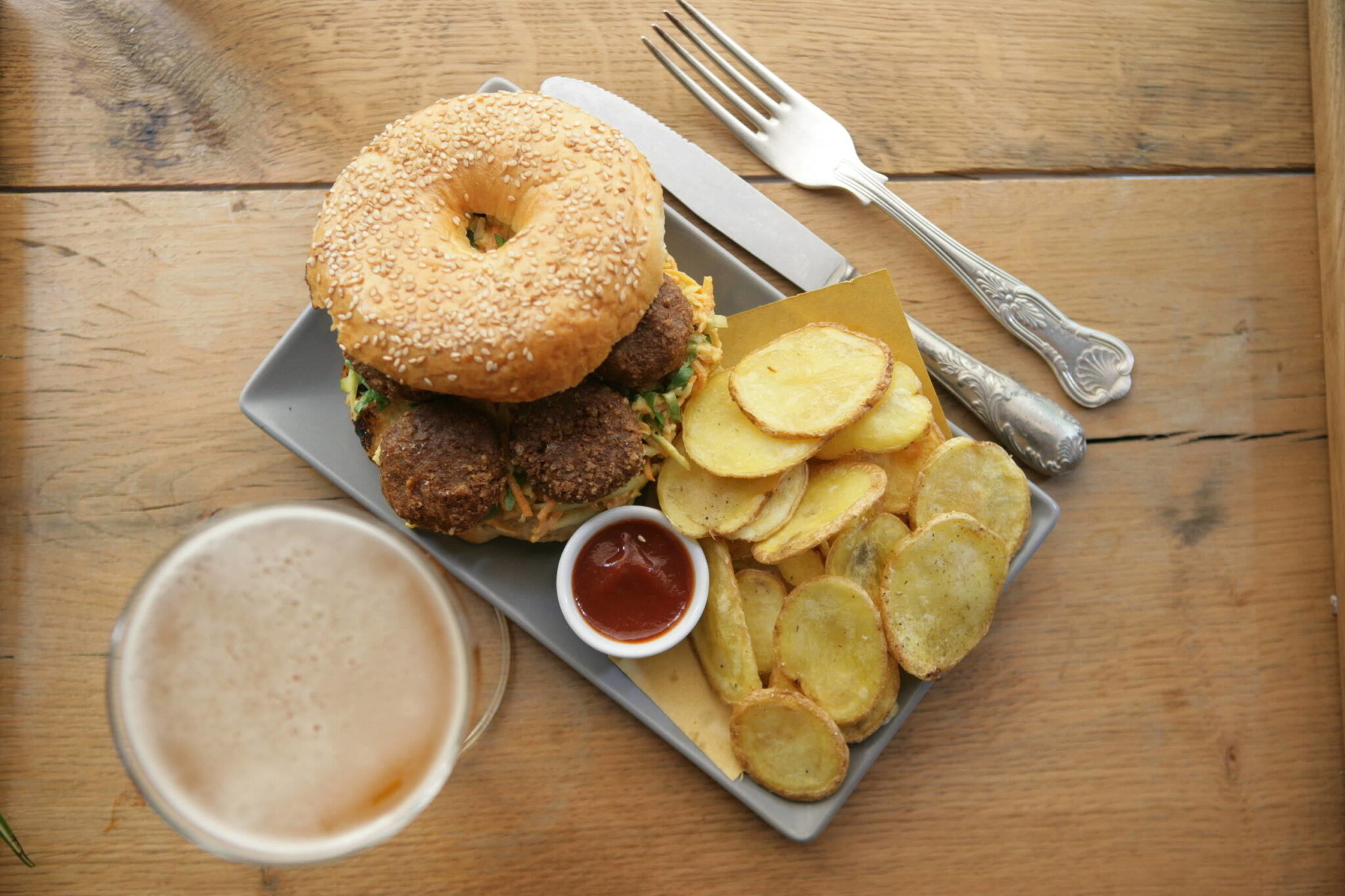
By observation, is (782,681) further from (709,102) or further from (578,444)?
(709,102)

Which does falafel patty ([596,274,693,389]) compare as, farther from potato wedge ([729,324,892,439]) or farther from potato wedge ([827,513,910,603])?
potato wedge ([827,513,910,603])

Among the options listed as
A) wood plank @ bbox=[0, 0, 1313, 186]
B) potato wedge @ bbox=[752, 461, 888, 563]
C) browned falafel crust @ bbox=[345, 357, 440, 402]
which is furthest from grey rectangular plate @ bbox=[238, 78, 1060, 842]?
potato wedge @ bbox=[752, 461, 888, 563]

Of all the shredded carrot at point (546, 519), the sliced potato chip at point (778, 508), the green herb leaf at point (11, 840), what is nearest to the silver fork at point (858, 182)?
the sliced potato chip at point (778, 508)

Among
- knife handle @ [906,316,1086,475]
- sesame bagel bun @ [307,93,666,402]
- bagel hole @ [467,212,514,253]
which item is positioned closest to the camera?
sesame bagel bun @ [307,93,666,402]

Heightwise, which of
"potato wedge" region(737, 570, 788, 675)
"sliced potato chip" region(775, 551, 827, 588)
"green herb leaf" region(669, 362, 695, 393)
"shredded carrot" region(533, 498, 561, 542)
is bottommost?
"potato wedge" region(737, 570, 788, 675)

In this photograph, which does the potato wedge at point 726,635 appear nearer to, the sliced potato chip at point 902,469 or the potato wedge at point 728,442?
the potato wedge at point 728,442

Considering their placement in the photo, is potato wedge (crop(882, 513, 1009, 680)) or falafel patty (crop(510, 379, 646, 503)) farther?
potato wedge (crop(882, 513, 1009, 680))
